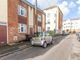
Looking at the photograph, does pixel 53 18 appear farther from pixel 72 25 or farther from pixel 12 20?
pixel 72 25

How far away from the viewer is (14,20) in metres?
18.6

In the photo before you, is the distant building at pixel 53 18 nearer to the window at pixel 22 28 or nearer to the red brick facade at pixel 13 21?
the window at pixel 22 28

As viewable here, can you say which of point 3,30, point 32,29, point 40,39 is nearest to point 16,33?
point 3,30

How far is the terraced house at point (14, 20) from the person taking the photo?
52.2ft

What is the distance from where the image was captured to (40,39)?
15.4 m

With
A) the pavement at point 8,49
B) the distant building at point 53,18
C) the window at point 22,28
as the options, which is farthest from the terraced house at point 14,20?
the distant building at point 53,18

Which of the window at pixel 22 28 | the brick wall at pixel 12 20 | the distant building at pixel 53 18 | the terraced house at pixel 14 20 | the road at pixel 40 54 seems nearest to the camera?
the road at pixel 40 54

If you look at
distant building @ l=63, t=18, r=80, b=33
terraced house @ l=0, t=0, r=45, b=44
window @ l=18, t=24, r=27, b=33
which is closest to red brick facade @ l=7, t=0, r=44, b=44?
terraced house @ l=0, t=0, r=45, b=44

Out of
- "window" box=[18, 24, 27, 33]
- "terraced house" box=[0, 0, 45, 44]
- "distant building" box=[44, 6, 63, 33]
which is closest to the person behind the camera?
"terraced house" box=[0, 0, 45, 44]

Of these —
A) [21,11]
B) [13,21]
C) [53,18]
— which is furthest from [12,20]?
[53,18]

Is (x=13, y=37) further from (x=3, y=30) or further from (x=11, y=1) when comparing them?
(x=11, y=1)

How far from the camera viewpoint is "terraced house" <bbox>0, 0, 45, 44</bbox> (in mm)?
15906

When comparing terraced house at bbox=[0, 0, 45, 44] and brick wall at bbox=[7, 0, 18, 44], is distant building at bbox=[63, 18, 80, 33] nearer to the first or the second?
terraced house at bbox=[0, 0, 45, 44]

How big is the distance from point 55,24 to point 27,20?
41108 mm
